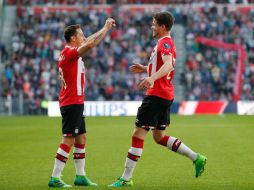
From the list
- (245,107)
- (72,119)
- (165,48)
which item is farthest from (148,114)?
→ (245,107)

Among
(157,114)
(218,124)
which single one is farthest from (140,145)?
(218,124)

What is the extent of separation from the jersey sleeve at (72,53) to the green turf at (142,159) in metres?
1.85

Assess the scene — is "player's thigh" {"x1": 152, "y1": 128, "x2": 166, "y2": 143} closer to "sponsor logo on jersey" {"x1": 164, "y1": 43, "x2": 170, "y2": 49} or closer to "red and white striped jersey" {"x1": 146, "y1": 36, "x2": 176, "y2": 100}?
"red and white striped jersey" {"x1": 146, "y1": 36, "x2": 176, "y2": 100}

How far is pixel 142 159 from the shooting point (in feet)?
49.9

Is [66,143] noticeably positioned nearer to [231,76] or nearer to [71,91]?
[71,91]

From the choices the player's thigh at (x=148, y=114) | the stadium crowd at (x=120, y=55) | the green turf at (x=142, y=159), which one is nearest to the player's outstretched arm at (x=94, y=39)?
the player's thigh at (x=148, y=114)

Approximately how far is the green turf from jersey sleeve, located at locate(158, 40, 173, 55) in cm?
187

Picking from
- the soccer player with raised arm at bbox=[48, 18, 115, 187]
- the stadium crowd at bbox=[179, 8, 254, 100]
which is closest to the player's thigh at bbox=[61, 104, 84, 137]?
the soccer player with raised arm at bbox=[48, 18, 115, 187]

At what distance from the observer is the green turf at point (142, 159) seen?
1137 cm

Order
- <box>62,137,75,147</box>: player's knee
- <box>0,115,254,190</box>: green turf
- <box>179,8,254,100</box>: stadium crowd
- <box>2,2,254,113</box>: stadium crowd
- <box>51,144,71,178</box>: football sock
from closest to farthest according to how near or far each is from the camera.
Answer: <box>51,144,71,178</box>: football sock, <box>62,137,75,147</box>: player's knee, <box>0,115,254,190</box>: green turf, <box>2,2,254,113</box>: stadium crowd, <box>179,8,254,100</box>: stadium crowd

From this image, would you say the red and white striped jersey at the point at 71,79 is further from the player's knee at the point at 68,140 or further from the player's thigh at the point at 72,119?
the player's knee at the point at 68,140

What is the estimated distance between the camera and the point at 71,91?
36.0 ft

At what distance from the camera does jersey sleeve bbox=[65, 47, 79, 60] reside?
10805mm

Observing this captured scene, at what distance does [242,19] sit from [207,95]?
20.5ft
